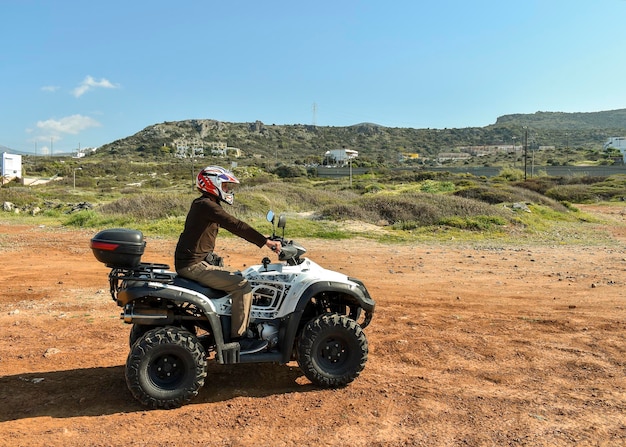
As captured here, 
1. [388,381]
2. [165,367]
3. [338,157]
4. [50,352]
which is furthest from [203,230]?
[338,157]

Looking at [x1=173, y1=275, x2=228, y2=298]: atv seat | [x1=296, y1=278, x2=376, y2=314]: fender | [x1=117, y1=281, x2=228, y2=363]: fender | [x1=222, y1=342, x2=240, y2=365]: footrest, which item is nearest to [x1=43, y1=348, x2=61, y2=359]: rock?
[x1=117, y1=281, x2=228, y2=363]: fender

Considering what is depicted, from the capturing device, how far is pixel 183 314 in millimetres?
5059

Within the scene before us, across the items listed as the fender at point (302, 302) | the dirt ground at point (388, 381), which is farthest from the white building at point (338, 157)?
the fender at point (302, 302)

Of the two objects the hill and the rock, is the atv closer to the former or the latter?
the rock

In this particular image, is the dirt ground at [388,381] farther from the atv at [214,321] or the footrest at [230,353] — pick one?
the footrest at [230,353]

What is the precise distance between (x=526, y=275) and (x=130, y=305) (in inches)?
405

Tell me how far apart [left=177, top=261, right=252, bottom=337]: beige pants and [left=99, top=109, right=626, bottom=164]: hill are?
12052 centimetres

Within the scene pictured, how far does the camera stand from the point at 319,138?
146375 millimetres

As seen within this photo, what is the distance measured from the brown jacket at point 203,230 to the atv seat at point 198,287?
0.13m

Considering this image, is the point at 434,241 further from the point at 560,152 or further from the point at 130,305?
the point at 560,152

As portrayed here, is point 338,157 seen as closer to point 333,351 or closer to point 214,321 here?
point 333,351

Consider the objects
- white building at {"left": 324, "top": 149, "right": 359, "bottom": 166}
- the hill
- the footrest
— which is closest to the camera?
the footrest

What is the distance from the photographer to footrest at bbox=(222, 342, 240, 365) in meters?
4.91

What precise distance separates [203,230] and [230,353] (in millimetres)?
1203
